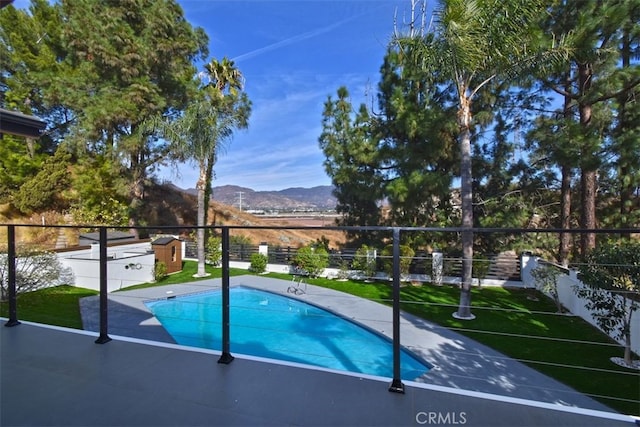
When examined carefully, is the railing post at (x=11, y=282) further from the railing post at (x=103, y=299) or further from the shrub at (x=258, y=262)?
the shrub at (x=258, y=262)

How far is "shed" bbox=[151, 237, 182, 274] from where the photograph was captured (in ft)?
41.9

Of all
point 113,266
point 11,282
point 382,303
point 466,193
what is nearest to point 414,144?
point 466,193

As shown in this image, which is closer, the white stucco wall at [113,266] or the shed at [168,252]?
the white stucco wall at [113,266]

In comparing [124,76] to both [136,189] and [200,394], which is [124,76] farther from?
[200,394]

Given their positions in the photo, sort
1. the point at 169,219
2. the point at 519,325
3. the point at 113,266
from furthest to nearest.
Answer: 1. the point at 169,219
2. the point at 113,266
3. the point at 519,325

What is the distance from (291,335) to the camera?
7.49 m

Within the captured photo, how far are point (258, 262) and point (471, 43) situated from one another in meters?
10.6

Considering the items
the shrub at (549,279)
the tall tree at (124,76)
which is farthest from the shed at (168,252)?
the shrub at (549,279)

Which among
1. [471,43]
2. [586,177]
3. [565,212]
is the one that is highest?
[471,43]

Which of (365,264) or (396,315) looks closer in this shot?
(396,315)

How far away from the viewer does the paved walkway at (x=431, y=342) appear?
4277mm

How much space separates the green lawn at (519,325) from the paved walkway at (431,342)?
0.84 feet

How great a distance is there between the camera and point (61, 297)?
338 inches

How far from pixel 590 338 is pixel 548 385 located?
115 inches
